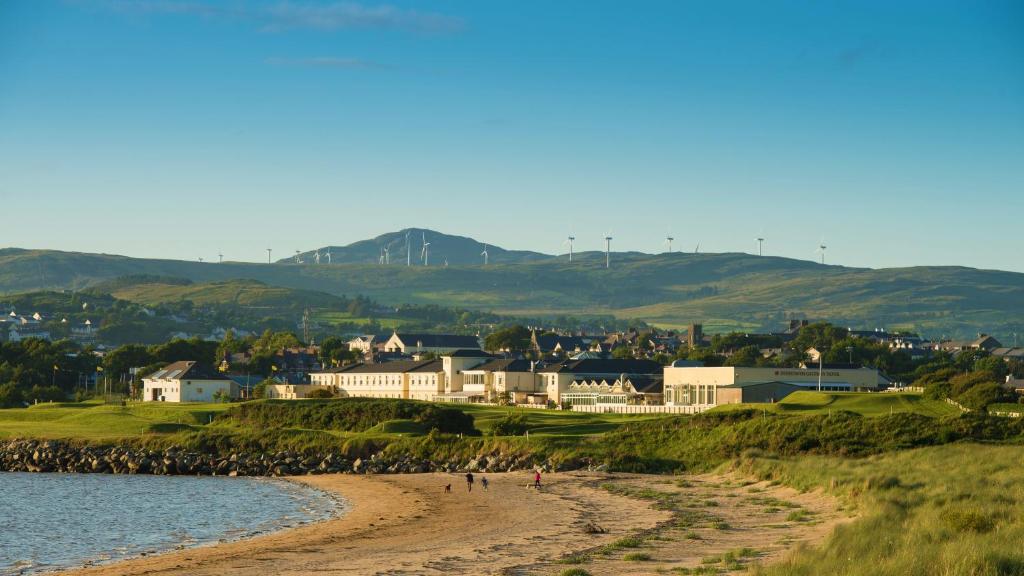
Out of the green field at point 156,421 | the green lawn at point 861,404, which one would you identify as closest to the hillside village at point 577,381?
the green lawn at point 861,404

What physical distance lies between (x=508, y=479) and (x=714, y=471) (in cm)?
974

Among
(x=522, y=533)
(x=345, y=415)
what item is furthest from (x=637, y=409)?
(x=522, y=533)

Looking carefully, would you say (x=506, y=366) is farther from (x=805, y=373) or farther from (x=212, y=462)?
(x=212, y=462)

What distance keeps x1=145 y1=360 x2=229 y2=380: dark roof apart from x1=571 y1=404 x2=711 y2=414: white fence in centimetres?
4096

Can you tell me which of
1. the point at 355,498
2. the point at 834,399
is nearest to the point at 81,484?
the point at 355,498

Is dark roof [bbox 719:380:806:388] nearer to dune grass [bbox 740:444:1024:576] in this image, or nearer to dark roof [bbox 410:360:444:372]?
dark roof [bbox 410:360:444:372]

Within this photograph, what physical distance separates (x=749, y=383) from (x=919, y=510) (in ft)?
264

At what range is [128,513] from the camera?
2162 inches

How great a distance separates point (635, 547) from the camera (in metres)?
36.4

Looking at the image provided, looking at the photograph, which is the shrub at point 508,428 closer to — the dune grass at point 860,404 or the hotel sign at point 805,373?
the dune grass at point 860,404

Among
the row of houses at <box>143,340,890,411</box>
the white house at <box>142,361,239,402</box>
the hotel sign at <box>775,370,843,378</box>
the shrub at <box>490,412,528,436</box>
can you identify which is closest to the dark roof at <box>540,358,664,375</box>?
the row of houses at <box>143,340,890,411</box>

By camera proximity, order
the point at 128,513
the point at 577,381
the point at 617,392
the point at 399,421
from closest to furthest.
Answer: the point at 128,513 < the point at 399,421 < the point at 617,392 < the point at 577,381

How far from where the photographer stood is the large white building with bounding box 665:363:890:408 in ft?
370

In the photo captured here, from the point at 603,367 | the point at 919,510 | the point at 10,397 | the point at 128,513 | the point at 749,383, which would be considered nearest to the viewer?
the point at 919,510
